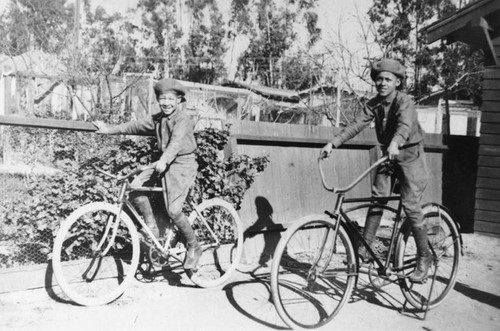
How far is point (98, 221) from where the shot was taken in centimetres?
384

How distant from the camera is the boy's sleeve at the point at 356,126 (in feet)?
12.1

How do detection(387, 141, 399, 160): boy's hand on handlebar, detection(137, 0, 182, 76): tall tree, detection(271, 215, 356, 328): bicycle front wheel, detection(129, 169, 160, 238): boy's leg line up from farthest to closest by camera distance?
detection(137, 0, 182, 76): tall tree, detection(129, 169, 160, 238): boy's leg, detection(387, 141, 399, 160): boy's hand on handlebar, detection(271, 215, 356, 328): bicycle front wheel

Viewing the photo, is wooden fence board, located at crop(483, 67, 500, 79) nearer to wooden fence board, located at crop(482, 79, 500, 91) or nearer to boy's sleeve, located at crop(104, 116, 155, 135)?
wooden fence board, located at crop(482, 79, 500, 91)

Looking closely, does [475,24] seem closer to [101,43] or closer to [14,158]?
[14,158]

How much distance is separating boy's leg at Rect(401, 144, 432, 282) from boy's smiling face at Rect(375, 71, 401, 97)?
62 cm

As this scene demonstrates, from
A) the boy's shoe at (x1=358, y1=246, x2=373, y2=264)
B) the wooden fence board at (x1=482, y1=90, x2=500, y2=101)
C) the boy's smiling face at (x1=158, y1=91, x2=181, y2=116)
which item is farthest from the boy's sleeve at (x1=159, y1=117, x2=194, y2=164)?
the wooden fence board at (x1=482, y1=90, x2=500, y2=101)

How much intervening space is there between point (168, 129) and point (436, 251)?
2.74 metres

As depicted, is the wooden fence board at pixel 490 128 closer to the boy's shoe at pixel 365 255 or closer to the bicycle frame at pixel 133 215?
the boy's shoe at pixel 365 255

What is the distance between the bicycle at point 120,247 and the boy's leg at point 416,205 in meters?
1.71

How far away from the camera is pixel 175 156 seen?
3.74 meters

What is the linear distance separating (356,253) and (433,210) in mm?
1052

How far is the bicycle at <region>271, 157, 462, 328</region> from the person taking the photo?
316 centimetres

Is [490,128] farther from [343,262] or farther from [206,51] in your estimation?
[206,51]

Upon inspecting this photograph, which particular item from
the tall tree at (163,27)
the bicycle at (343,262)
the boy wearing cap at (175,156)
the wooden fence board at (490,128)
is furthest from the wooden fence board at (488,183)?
the tall tree at (163,27)
